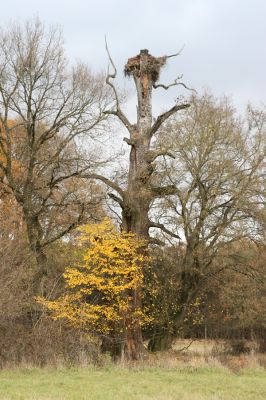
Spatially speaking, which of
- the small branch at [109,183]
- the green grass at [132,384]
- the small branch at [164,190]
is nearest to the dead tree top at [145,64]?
the small branch at [109,183]

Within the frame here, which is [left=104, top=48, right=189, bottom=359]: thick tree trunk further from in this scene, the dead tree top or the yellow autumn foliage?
the yellow autumn foliage

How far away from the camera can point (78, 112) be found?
24766 millimetres

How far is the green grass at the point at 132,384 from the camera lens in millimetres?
11477

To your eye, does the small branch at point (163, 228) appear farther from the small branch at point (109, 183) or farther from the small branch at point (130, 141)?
A: the small branch at point (130, 141)

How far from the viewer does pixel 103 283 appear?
2025cm

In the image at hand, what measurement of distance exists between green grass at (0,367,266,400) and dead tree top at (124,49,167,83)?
12.8 m

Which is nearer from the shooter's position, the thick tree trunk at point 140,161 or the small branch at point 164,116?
the thick tree trunk at point 140,161

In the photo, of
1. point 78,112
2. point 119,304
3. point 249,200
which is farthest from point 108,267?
point 78,112

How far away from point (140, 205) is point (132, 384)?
9531 mm

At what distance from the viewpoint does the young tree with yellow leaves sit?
1972 cm

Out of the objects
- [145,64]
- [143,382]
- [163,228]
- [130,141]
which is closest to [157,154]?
[130,141]

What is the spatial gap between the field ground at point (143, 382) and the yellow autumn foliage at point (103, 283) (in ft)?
7.46

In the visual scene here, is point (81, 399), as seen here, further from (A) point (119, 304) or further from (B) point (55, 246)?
(B) point (55, 246)

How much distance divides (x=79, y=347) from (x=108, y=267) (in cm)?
294
